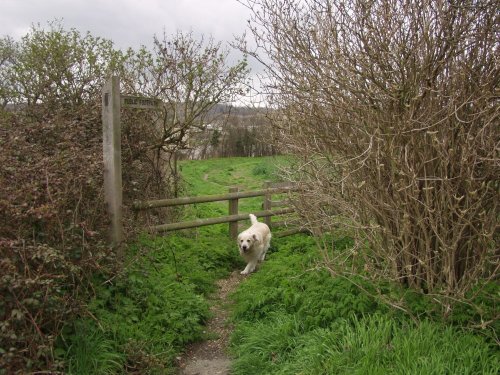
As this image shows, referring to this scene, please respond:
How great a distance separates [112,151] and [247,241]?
2691 mm

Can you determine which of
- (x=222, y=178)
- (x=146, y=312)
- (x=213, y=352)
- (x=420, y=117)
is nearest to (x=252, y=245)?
(x=213, y=352)

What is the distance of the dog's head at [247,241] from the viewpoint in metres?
7.09

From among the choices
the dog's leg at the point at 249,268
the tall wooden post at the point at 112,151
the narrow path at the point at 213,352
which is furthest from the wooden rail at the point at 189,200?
the narrow path at the point at 213,352

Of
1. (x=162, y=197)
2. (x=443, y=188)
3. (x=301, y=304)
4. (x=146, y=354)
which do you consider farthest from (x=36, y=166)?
(x=162, y=197)

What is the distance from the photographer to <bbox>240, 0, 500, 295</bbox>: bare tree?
3648mm

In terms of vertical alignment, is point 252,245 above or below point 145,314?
above

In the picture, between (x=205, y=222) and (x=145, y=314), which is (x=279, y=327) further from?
(x=205, y=222)

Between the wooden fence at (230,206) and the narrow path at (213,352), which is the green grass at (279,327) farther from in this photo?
the wooden fence at (230,206)

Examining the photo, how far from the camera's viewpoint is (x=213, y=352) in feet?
16.1

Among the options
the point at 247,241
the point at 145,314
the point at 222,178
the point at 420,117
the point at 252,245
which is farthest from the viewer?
the point at 222,178

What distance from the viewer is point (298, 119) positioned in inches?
198

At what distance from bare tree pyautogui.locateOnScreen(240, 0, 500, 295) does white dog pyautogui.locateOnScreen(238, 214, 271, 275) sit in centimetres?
279

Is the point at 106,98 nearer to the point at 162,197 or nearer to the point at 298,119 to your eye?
the point at 298,119

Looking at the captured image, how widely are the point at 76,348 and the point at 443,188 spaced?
339cm
